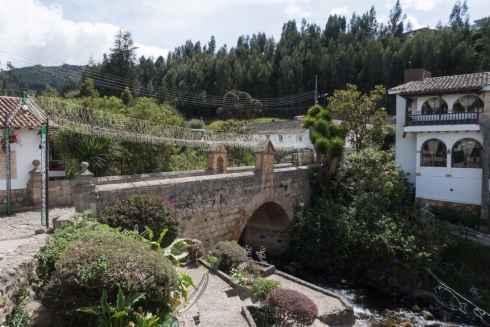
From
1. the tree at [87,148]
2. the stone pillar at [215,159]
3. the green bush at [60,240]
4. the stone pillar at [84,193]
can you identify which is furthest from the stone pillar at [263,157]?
the green bush at [60,240]

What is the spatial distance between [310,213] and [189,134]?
824cm

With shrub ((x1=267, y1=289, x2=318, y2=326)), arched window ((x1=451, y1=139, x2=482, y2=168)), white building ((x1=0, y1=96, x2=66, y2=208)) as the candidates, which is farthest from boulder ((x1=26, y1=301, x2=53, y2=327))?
arched window ((x1=451, y1=139, x2=482, y2=168))

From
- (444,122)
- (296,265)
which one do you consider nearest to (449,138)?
(444,122)

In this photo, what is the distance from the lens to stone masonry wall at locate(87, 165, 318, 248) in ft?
31.8

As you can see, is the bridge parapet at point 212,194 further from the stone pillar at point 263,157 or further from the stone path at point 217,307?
the stone path at point 217,307

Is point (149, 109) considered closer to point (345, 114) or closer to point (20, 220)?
point (20, 220)

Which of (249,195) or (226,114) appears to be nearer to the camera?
(249,195)

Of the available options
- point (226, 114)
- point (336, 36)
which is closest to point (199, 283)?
point (226, 114)

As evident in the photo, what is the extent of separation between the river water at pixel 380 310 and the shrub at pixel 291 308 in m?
5.06

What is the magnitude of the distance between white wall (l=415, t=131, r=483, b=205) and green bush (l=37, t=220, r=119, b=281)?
1777 cm

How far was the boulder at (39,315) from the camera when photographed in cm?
588

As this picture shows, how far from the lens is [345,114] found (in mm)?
23688

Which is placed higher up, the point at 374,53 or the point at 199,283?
the point at 374,53

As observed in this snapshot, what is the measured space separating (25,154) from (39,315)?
33.6 feet
